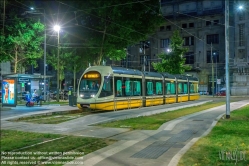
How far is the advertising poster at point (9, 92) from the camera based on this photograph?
20.9 metres

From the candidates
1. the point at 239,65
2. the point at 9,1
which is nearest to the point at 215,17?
the point at 239,65

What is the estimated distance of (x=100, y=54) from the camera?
34031mm

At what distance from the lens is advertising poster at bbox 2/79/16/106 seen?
20.9m

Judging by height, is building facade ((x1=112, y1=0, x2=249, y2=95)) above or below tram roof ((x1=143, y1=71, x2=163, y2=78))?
above

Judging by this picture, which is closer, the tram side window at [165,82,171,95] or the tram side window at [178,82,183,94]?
the tram side window at [165,82,171,95]

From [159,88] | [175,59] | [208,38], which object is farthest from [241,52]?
[159,88]

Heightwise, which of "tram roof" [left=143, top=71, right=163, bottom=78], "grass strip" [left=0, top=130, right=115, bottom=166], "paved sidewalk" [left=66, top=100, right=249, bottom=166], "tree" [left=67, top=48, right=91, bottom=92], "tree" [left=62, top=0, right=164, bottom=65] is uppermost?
"tree" [left=62, top=0, right=164, bottom=65]

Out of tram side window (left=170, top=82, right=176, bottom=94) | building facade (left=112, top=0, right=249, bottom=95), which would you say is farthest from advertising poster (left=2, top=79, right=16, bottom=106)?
building facade (left=112, top=0, right=249, bottom=95)

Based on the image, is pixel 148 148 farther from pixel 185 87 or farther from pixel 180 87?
pixel 185 87

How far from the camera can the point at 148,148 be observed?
938 cm

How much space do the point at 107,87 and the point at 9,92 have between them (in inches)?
262

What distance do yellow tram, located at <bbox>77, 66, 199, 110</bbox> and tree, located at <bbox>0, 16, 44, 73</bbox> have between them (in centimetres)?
1065

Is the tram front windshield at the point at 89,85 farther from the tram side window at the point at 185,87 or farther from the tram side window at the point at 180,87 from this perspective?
the tram side window at the point at 185,87

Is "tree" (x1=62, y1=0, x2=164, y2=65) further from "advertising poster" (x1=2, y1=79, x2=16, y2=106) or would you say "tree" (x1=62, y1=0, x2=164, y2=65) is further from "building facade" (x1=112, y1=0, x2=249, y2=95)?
"building facade" (x1=112, y1=0, x2=249, y2=95)
